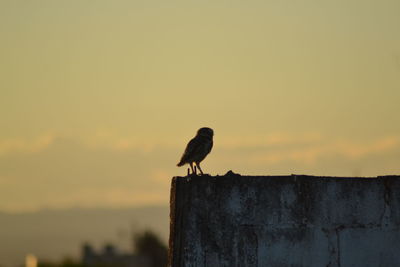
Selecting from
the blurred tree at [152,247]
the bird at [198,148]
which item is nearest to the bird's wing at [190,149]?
the bird at [198,148]

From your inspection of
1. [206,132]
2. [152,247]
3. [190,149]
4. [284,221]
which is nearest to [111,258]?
[152,247]

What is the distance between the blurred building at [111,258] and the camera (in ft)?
157

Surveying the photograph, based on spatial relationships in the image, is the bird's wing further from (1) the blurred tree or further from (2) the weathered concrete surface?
(1) the blurred tree

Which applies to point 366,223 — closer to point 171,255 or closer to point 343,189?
point 343,189

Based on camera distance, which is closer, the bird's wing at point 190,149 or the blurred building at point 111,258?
the bird's wing at point 190,149

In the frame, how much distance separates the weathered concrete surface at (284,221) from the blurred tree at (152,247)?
124ft

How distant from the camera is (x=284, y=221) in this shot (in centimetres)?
1088

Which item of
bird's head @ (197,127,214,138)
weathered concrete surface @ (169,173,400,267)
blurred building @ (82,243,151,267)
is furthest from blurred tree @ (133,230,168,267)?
weathered concrete surface @ (169,173,400,267)

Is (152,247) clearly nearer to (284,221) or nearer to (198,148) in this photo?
(198,148)

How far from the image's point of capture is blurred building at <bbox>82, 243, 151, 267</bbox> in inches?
1889

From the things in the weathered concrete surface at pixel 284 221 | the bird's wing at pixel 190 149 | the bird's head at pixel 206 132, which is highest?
the bird's head at pixel 206 132

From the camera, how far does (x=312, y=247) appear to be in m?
10.9

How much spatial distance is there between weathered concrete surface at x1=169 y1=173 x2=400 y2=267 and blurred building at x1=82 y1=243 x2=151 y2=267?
35343 millimetres

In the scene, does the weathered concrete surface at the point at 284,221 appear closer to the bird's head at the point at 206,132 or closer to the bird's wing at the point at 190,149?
the bird's wing at the point at 190,149
